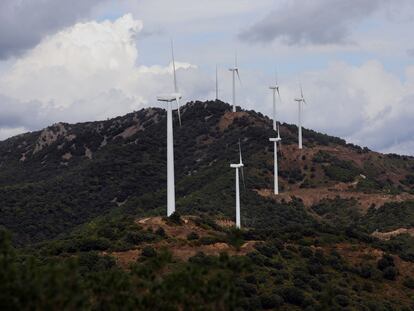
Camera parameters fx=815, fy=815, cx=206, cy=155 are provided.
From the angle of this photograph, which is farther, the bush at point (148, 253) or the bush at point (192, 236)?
the bush at point (192, 236)

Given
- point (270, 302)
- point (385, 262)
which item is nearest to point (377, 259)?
point (385, 262)

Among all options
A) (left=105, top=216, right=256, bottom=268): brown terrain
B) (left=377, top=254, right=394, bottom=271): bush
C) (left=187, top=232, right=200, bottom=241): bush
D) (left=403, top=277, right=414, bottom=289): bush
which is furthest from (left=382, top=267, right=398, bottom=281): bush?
(left=187, top=232, right=200, bottom=241): bush

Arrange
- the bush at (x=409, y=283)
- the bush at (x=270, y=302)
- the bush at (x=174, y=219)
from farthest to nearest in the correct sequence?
the bush at (x=174, y=219), the bush at (x=409, y=283), the bush at (x=270, y=302)

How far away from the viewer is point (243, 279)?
81.3m

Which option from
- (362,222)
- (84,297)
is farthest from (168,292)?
(362,222)

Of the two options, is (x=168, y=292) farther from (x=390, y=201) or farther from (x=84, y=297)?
(x=390, y=201)

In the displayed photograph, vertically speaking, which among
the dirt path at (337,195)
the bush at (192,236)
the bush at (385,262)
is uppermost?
the dirt path at (337,195)

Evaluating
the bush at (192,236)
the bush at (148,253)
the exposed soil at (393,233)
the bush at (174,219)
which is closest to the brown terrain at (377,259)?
the bush at (192,236)

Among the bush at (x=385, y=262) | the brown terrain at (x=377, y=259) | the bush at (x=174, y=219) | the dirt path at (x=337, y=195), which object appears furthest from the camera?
the dirt path at (x=337, y=195)

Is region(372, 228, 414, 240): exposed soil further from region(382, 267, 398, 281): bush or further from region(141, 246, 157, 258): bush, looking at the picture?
region(141, 246, 157, 258): bush

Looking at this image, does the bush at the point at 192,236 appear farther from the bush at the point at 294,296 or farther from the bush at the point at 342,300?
the bush at the point at 342,300

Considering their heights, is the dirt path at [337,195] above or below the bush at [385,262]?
above

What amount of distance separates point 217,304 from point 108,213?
153784 millimetres

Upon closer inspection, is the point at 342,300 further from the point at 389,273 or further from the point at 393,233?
the point at 393,233
